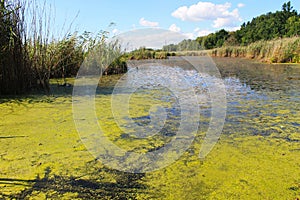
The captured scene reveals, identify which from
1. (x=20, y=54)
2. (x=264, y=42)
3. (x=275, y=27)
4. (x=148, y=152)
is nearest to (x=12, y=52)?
(x=20, y=54)

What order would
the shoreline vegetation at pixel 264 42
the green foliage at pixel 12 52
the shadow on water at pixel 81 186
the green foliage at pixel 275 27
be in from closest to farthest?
the shadow on water at pixel 81 186
the green foliage at pixel 12 52
the shoreline vegetation at pixel 264 42
the green foliage at pixel 275 27

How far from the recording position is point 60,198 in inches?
50.8

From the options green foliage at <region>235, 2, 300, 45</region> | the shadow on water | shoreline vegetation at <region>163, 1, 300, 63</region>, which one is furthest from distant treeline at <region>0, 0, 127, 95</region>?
green foliage at <region>235, 2, 300, 45</region>

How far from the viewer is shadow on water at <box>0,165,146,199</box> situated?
4.31 ft

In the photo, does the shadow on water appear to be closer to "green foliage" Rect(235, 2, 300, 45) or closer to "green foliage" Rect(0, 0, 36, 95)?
"green foliage" Rect(0, 0, 36, 95)

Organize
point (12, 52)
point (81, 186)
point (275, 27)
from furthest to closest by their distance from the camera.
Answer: point (275, 27) < point (12, 52) < point (81, 186)

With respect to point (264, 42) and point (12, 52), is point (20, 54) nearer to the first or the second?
point (12, 52)

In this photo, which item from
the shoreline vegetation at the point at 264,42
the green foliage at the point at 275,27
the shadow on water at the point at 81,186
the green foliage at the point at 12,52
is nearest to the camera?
the shadow on water at the point at 81,186

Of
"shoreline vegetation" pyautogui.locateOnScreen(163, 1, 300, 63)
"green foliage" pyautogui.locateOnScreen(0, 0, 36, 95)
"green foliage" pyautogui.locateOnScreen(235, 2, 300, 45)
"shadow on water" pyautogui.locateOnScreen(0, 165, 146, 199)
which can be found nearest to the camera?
"shadow on water" pyautogui.locateOnScreen(0, 165, 146, 199)

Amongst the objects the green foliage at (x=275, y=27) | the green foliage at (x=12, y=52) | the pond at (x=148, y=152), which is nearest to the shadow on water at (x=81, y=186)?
the pond at (x=148, y=152)

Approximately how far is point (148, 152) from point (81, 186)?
0.58 m

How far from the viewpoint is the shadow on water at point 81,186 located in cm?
131

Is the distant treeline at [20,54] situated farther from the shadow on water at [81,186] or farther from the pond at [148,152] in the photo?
the shadow on water at [81,186]

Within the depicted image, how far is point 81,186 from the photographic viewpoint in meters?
1.40
